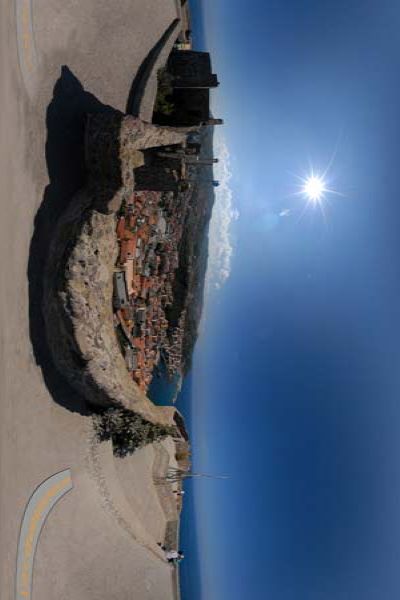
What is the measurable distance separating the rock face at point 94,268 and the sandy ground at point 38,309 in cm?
55

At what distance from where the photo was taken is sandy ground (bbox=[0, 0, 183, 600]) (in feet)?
31.0

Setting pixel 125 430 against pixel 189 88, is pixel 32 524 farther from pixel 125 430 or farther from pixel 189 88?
pixel 189 88

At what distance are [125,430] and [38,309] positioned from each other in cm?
418

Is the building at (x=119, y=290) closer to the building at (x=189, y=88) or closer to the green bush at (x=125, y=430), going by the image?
the green bush at (x=125, y=430)

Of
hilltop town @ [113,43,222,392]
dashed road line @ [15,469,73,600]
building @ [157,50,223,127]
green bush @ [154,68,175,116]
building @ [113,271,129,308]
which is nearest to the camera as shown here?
dashed road line @ [15,469,73,600]

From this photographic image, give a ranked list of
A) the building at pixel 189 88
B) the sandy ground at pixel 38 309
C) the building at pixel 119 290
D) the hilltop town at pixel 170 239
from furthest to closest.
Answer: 1. the building at pixel 189 88
2. the hilltop town at pixel 170 239
3. the building at pixel 119 290
4. the sandy ground at pixel 38 309

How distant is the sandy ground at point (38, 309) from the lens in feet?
31.0

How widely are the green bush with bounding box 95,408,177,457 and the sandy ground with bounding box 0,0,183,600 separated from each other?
412 mm

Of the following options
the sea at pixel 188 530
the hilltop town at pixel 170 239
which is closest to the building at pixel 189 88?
the hilltop town at pixel 170 239

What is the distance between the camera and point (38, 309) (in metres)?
10.3

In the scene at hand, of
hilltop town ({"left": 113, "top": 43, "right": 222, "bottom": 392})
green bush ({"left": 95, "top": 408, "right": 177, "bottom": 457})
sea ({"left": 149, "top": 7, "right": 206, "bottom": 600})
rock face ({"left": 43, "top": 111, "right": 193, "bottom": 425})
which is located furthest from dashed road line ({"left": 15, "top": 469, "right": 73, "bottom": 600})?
sea ({"left": 149, "top": 7, "right": 206, "bottom": 600})

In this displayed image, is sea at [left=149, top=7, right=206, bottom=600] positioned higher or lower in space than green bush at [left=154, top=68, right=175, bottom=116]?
lower

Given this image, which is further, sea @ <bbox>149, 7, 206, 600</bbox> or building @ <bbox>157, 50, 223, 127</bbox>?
sea @ <bbox>149, 7, 206, 600</bbox>

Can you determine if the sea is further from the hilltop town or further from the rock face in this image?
the rock face
